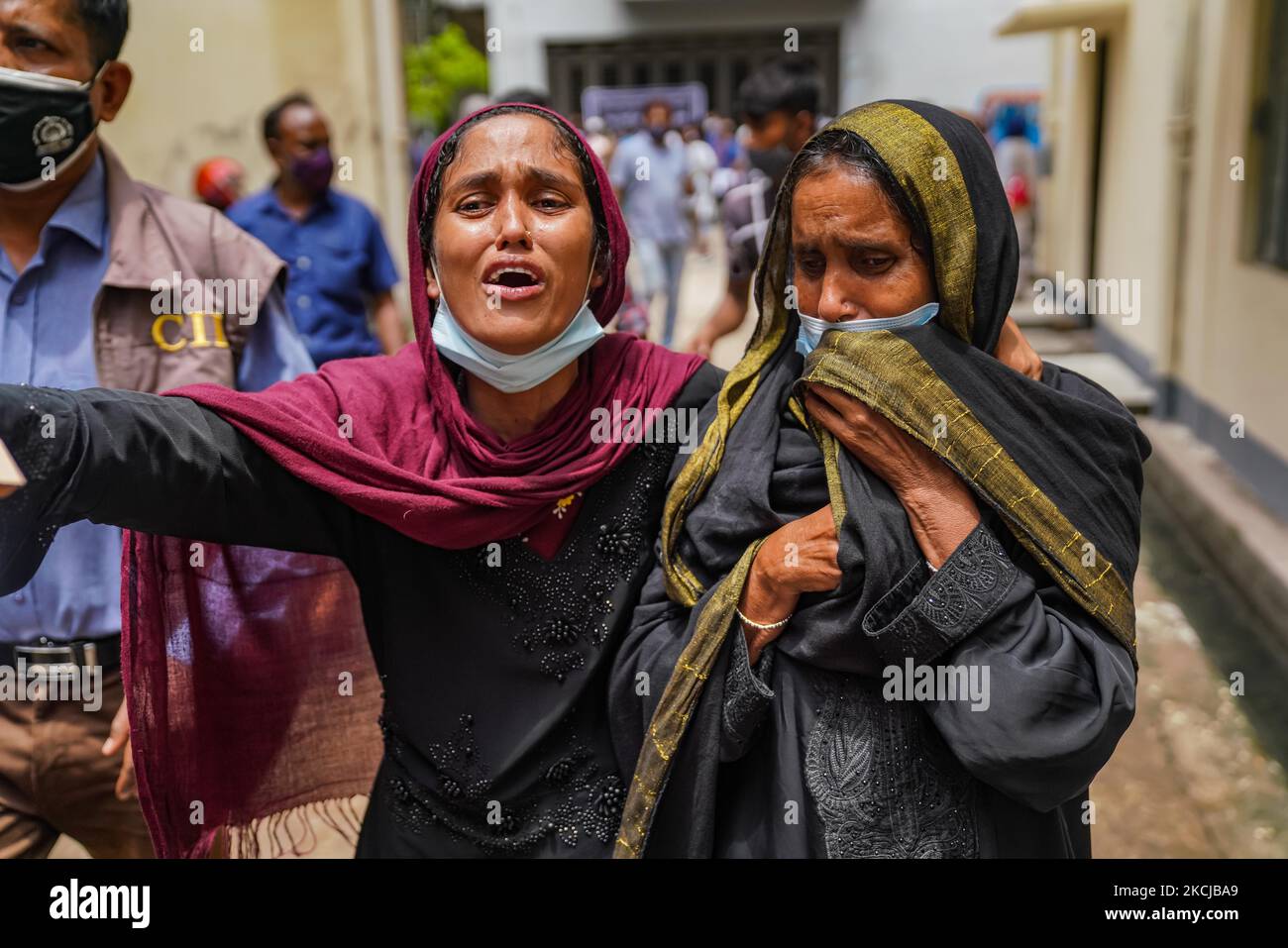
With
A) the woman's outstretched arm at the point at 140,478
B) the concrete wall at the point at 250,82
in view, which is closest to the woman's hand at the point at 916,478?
the woman's outstretched arm at the point at 140,478

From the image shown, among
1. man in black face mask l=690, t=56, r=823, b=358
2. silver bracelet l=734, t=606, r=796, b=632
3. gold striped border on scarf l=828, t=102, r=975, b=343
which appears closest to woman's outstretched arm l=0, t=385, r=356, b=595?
silver bracelet l=734, t=606, r=796, b=632

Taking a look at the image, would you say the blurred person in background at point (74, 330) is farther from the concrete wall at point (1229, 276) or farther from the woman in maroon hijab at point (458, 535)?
the concrete wall at point (1229, 276)

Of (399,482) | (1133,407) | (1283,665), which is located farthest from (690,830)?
(1133,407)

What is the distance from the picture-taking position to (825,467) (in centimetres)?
175

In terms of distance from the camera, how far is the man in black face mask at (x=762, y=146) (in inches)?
192

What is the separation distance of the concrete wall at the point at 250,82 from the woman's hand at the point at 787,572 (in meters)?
7.12

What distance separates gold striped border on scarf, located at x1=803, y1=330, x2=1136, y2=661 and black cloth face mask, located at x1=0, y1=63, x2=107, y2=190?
4.50 ft

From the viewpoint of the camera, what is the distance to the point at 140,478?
1.65 metres

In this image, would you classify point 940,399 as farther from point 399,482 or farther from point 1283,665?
point 1283,665

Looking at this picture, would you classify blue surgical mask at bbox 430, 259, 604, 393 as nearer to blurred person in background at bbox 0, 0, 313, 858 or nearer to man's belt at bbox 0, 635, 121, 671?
blurred person in background at bbox 0, 0, 313, 858

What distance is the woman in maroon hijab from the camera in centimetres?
184

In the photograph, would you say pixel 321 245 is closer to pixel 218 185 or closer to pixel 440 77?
pixel 218 185

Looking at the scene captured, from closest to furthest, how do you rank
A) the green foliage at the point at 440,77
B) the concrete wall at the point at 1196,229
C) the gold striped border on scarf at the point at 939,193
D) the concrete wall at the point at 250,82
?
the gold striped border on scarf at the point at 939,193 < the concrete wall at the point at 1196,229 < the concrete wall at the point at 250,82 < the green foliage at the point at 440,77

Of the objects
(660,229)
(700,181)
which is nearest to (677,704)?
(660,229)
